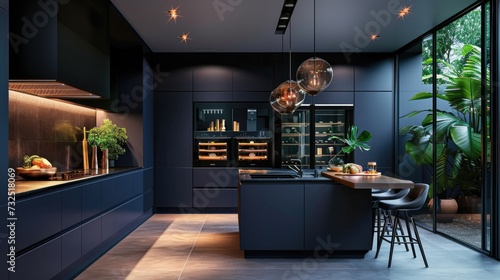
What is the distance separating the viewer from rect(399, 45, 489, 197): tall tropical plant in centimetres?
515

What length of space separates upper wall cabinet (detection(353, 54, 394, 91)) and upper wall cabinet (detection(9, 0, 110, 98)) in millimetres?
4729

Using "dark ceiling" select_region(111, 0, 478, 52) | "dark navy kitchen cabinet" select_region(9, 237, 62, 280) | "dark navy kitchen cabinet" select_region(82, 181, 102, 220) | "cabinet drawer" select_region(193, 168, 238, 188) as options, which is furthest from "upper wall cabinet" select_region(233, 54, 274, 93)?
"dark navy kitchen cabinet" select_region(9, 237, 62, 280)

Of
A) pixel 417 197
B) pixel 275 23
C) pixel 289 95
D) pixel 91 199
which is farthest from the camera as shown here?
pixel 275 23

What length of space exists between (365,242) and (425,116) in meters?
3.25

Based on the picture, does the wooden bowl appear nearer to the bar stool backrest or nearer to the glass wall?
the bar stool backrest

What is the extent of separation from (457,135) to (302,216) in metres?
2.41

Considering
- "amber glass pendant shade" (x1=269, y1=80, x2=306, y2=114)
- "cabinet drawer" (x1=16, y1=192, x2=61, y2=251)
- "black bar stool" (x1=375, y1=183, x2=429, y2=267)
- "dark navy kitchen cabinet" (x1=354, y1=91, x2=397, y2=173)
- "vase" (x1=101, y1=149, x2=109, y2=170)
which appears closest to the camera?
"cabinet drawer" (x1=16, y1=192, x2=61, y2=251)

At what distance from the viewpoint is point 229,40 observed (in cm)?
656

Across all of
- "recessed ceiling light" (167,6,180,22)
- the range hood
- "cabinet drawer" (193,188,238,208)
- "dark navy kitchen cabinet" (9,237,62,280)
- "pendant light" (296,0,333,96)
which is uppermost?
"recessed ceiling light" (167,6,180,22)

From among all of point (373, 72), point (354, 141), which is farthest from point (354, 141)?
point (373, 72)

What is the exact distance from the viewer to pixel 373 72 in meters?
7.45

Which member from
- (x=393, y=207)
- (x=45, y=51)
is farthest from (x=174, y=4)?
(x=393, y=207)

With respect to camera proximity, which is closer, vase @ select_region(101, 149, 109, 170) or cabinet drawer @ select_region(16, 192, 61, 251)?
cabinet drawer @ select_region(16, 192, 61, 251)

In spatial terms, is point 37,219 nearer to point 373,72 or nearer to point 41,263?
point 41,263
